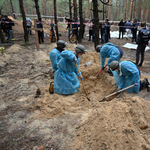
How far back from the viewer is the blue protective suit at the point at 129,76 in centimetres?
334

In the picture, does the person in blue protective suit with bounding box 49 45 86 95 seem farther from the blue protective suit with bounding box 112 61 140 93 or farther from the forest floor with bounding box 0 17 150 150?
the blue protective suit with bounding box 112 61 140 93

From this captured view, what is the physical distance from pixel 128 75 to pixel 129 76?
0.16ft

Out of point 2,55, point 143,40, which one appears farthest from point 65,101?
point 2,55

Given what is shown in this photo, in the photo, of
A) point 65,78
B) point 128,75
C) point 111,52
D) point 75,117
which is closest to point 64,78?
point 65,78

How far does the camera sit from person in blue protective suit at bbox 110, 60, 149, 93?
3.33m

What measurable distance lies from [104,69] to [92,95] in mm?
1745

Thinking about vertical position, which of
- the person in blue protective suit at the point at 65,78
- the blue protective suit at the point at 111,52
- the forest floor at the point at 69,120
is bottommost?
the forest floor at the point at 69,120

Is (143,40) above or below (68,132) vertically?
above

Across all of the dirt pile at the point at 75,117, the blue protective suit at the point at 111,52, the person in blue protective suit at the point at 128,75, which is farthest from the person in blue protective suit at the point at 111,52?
the person in blue protective suit at the point at 128,75

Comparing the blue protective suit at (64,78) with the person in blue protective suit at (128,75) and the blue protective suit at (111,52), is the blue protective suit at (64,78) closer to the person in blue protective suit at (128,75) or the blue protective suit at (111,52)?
the person in blue protective suit at (128,75)

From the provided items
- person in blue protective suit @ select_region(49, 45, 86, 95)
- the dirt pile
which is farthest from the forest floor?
person in blue protective suit @ select_region(49, 45, 86, 95)

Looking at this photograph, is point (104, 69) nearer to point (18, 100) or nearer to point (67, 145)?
point (18, 100)

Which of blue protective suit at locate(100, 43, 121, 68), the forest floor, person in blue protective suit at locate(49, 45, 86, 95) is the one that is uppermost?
blue protective suit at locate(100, 43, 121, 68)

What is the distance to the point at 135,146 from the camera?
1835 millimetres
